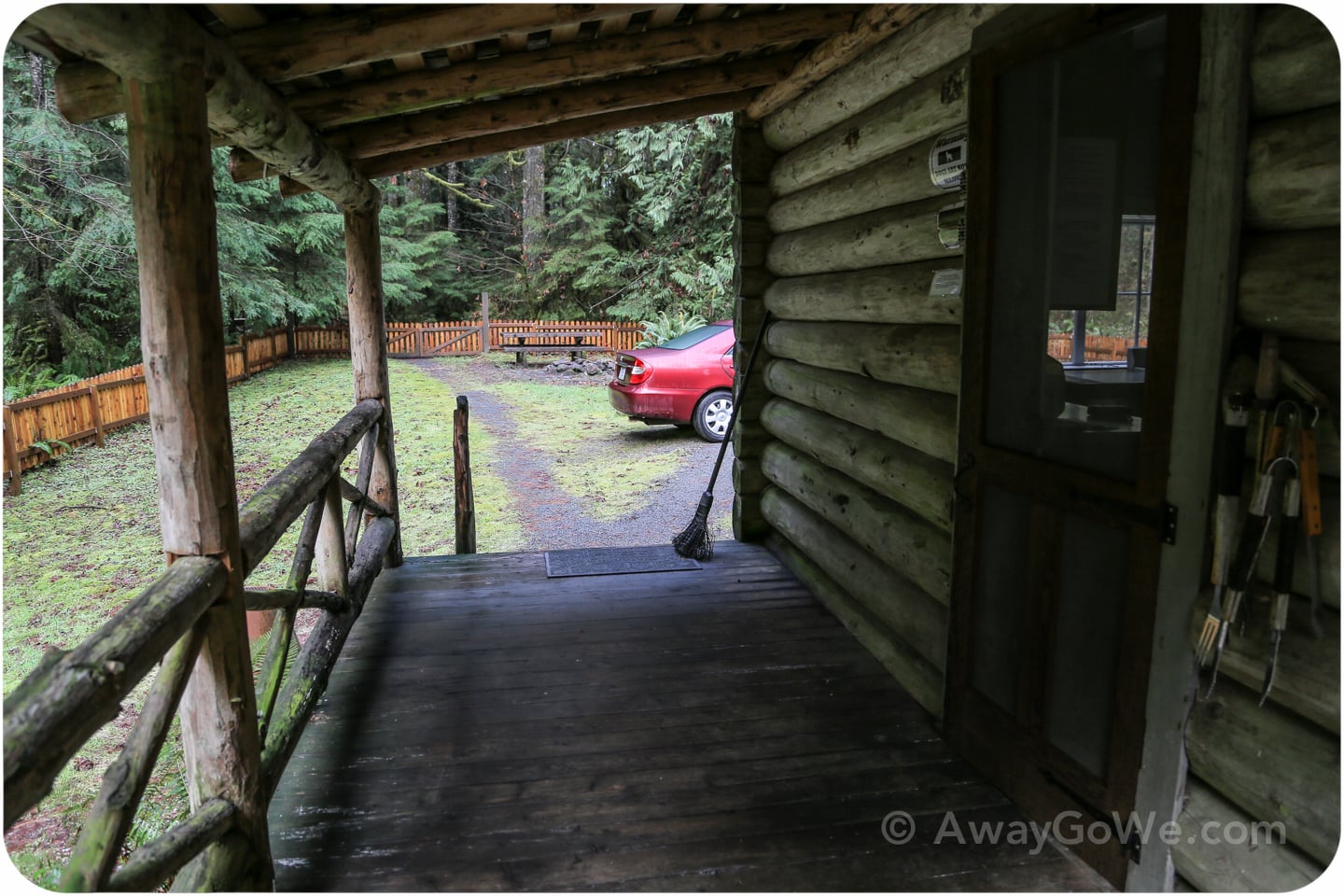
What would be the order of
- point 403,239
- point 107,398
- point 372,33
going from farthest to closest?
point 403,239
point 107,398
point 372,33

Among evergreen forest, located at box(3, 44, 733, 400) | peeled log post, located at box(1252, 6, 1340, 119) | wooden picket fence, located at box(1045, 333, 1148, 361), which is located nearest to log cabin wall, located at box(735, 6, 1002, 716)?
wooden picket fence, located at box(1045, 333, 1148, 361)

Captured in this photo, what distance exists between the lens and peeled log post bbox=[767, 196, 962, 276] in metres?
3.63

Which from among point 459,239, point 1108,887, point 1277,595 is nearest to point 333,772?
point 1108,887

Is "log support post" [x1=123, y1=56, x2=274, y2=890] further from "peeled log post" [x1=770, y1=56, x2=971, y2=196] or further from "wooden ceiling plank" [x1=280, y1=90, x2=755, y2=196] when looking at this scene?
"wooden ceiling plank" [x1=280, y1=90, x2=755, y2=196]

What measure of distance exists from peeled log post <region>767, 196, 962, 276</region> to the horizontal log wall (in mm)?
11

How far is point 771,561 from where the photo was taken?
5.70m

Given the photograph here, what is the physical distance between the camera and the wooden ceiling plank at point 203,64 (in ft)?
6.15

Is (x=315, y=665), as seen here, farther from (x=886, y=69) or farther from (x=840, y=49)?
(x=840, y=49)

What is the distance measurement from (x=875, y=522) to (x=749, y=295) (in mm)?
2362

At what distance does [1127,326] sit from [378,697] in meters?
3.70

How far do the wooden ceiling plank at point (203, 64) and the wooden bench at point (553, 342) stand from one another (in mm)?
15443

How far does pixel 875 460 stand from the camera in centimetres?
422

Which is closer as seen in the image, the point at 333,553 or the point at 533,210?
the point at 333,553

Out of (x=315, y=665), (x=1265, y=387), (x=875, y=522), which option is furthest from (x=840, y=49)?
(x=315, y=665)
